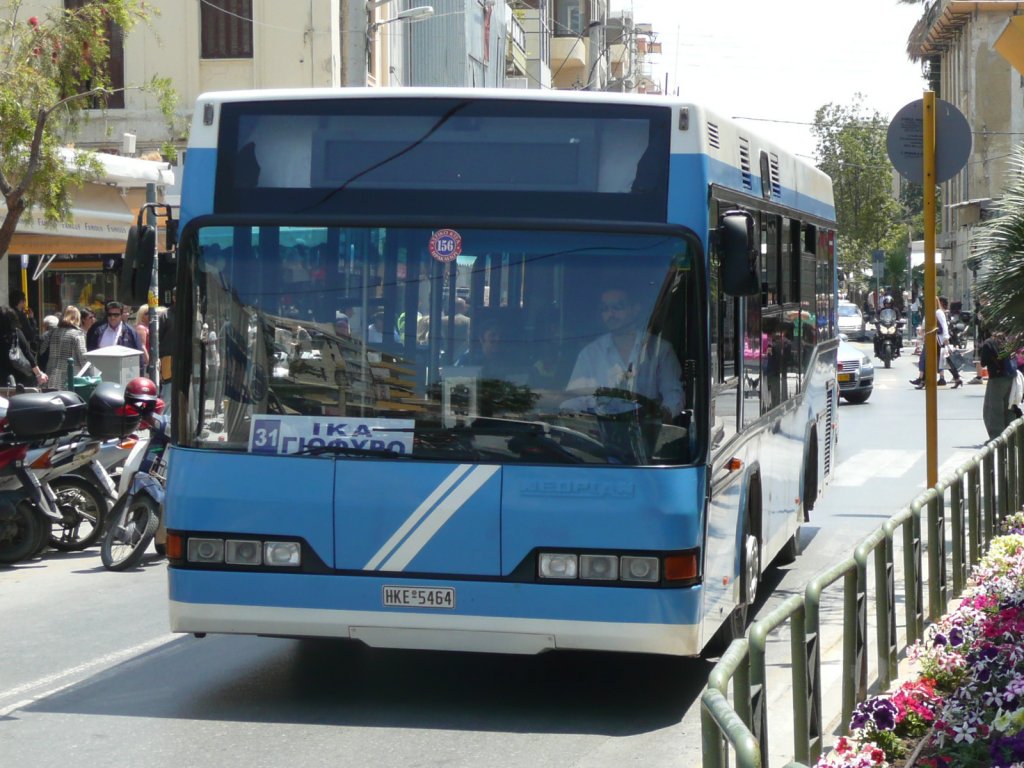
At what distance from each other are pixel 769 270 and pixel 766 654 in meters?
Result: 4.75

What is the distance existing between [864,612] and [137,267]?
3527mm

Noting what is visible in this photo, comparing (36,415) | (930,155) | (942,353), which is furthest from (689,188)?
(942,353)

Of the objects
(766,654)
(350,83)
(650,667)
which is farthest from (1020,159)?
(350,83)

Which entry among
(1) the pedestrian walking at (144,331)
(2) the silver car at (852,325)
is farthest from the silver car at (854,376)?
(2) the silver car at (852,325)

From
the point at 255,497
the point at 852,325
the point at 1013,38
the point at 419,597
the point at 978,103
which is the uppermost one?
the point at 978,103

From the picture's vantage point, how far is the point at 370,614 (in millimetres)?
7160

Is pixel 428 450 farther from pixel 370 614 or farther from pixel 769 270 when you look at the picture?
pixel 769 270

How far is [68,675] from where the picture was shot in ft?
27.3

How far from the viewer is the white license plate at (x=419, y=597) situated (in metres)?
7.10

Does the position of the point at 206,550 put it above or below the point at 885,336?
below

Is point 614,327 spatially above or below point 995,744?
above

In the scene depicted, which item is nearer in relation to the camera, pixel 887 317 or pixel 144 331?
pixel 144 331

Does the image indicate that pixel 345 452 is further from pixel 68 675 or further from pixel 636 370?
pixel 68 675

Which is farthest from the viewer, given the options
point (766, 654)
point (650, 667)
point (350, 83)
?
point (350, 83)
